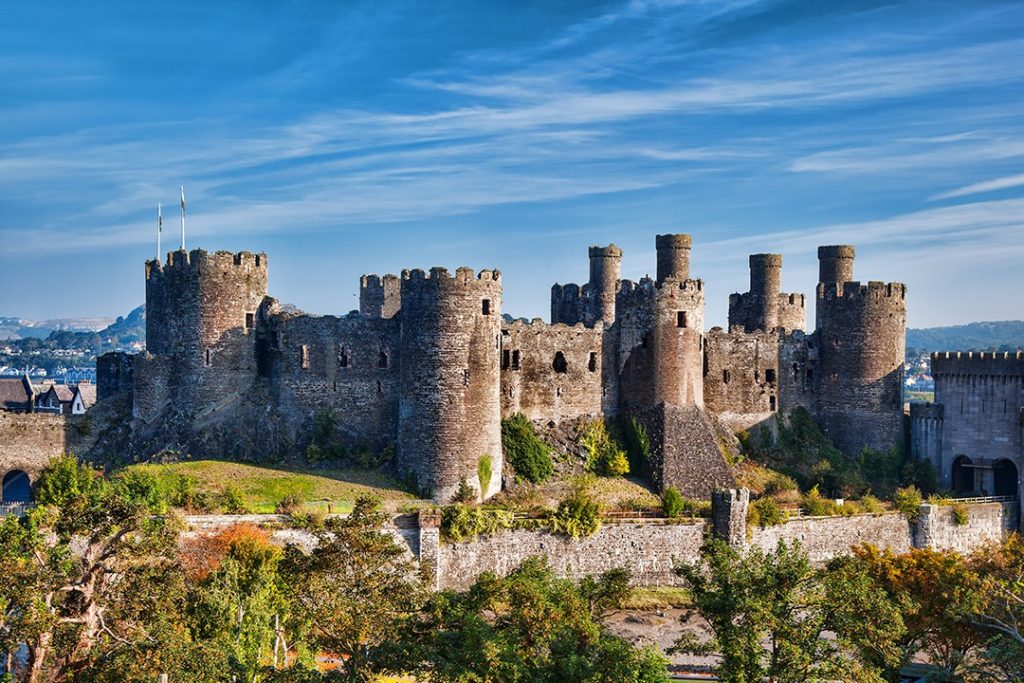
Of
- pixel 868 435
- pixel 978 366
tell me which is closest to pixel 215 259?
pixel 868 435

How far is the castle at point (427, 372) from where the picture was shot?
166 ft

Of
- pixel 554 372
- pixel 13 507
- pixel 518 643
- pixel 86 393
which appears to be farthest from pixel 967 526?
pixel 86 393

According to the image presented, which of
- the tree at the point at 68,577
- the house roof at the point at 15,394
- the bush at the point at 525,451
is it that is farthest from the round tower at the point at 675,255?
the house roof at the point at 15,394

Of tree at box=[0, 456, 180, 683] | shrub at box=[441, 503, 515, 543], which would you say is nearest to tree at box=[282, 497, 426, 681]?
tree at box=[0, 456, 180, 683]

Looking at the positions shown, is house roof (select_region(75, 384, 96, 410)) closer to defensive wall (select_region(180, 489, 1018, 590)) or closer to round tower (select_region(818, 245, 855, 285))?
defensive wall (select_region(180, 489, 1018, 590))

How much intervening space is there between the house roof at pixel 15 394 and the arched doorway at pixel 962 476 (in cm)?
5200

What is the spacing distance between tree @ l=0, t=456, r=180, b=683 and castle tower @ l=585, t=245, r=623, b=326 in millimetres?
31055

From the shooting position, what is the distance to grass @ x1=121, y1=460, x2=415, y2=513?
4818 cm

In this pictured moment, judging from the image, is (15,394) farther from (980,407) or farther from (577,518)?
(980,407)

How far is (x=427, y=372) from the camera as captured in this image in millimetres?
50438

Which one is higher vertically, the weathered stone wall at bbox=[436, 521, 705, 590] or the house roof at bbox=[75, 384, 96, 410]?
the house roof at bbox=[75, 384, 96, 410]

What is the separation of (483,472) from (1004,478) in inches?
1007

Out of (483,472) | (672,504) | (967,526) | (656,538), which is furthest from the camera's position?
(967,526)

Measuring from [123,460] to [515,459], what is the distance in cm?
1645
